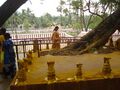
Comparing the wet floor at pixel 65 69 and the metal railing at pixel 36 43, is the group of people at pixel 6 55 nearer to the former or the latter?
the metal railing at pixel 36 43

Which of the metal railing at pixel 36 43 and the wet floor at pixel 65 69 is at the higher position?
the metal railing at pixel 36 43

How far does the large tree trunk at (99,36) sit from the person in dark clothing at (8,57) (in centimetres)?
154

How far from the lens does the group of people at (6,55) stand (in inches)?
396

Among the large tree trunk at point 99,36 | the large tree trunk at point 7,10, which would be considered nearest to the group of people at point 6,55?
the large tree trunk at point 99,36

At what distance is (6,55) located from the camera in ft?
33.4

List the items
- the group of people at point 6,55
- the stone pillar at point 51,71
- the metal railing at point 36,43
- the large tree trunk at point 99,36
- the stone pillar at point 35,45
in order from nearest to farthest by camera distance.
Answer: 1. the stone pillar at point 51,71
2. the group of people at point 6,55
3. the large tree trunk at point 99,36
4. the stone pillar at point 35,45
5. the metal railing at point 36,43

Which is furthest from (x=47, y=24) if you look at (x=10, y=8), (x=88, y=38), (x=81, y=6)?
(x=10, y=8)

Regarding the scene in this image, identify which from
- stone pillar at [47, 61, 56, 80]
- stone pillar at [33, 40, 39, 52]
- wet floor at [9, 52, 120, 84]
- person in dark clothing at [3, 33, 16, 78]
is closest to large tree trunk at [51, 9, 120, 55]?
stone pillar at [33, 40, 39, 52]

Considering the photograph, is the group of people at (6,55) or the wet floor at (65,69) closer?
the wet floor at (65,69)

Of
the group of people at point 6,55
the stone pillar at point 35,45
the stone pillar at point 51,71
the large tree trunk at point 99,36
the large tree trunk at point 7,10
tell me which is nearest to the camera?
the stone pillar at point 51,71

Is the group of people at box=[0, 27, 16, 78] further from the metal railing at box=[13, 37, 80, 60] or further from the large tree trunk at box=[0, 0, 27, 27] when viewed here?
the large tree trunk at box=[0, 0, 27, 27]

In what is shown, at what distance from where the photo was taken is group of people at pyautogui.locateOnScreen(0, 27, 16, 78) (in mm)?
10062

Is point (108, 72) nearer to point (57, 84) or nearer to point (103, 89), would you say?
point (103, 89)

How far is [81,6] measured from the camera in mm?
22984
